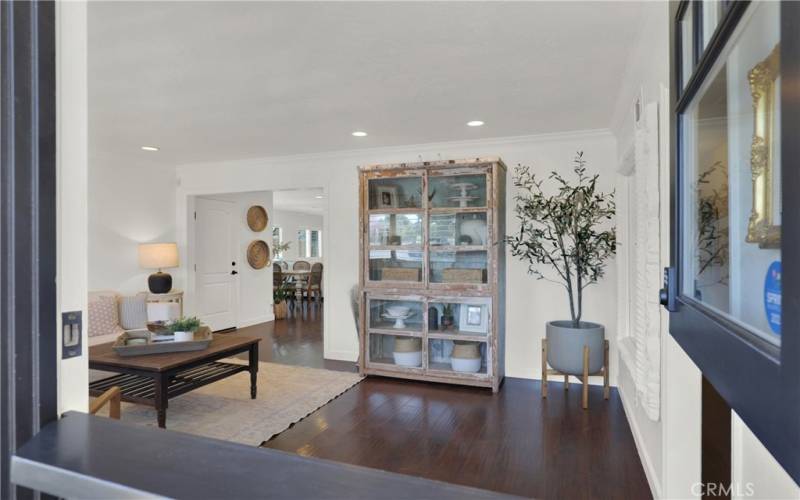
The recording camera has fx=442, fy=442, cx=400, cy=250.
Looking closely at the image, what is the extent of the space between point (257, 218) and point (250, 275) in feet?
3.15

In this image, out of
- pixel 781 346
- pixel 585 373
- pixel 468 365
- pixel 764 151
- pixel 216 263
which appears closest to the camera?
pixel 781 346

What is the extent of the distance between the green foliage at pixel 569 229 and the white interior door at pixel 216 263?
4384 millimetres

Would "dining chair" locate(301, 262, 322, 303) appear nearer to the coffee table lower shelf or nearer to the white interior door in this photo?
the white interior door

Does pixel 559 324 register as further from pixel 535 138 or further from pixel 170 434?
pixel 170 434

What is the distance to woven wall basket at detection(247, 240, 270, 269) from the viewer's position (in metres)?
7.20

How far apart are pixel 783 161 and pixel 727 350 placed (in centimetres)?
33

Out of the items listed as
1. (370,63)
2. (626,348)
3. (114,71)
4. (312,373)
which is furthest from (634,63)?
(312,373)

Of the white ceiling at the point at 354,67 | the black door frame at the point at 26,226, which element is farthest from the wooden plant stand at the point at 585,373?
the black door frame at the point at 26,226

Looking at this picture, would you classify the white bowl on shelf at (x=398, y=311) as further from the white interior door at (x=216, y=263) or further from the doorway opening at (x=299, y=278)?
the white interior door at (x=216, y=263)

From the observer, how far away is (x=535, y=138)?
4.32 m

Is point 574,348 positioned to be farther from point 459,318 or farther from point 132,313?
point 132,313

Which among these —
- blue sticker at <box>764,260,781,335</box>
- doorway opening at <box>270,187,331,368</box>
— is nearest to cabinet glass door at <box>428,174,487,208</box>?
doorway opening at <box>270,187,331,368</box>

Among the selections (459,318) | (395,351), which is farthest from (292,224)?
(459,318)

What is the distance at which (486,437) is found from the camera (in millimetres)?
3012
